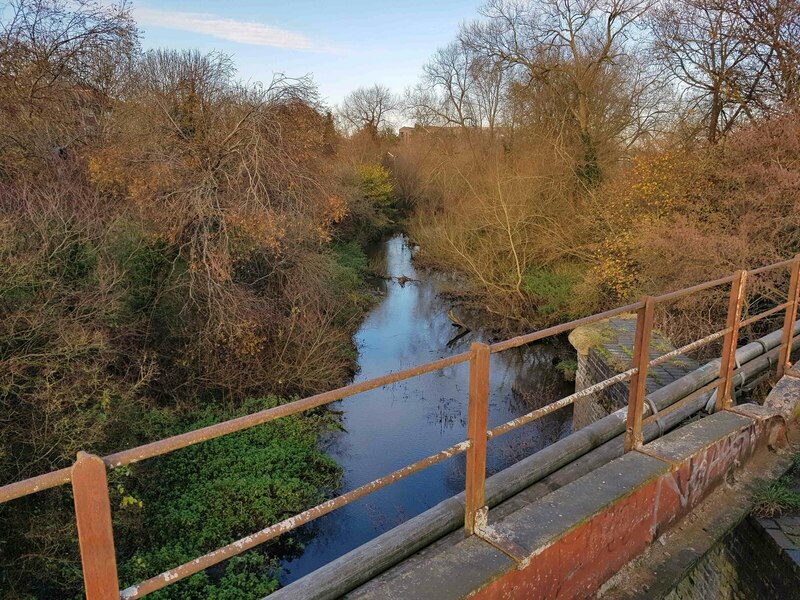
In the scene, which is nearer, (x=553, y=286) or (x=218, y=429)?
(x=218, y=429)

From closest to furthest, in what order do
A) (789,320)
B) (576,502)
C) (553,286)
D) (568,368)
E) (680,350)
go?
1. (576,502)
2. (680,350)
3. (789,320)
4. (568,368)
5. (553,286)

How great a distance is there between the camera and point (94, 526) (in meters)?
1.54

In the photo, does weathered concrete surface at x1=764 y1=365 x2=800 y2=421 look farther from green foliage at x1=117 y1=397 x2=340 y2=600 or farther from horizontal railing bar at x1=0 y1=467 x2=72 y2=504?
green foliage at x1=117 y1=397 x2=340 y2=600

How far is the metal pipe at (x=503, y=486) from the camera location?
2.38 metres

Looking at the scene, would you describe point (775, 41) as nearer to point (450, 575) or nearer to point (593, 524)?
point (593, 524)

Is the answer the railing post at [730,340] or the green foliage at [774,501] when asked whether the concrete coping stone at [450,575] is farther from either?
the railing post at [730,340]

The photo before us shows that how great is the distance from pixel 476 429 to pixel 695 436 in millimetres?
1994

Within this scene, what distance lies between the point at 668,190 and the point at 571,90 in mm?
8774

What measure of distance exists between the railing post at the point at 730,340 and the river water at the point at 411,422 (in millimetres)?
5018

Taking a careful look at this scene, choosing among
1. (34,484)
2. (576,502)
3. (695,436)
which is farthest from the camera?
(695,436)

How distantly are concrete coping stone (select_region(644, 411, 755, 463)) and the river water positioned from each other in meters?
5.04

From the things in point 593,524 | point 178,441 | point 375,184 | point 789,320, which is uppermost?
point 375,184

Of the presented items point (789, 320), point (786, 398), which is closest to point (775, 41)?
point (789, 320)

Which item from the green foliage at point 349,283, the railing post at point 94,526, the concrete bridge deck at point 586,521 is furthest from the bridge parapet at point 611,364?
the railing post at point 94,526
